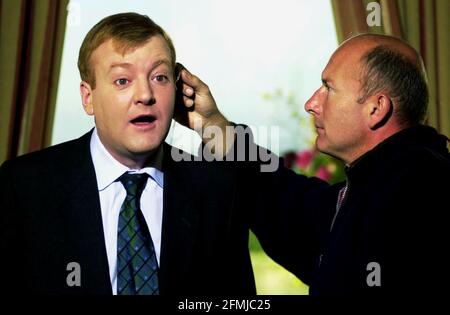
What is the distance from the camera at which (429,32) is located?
7.24 ft

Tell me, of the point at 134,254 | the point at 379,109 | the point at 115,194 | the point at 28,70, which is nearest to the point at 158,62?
the point at 115,194

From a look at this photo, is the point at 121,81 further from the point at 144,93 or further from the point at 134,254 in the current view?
the point at 134,254

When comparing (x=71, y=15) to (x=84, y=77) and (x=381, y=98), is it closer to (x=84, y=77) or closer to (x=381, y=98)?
(x=84, y=77)

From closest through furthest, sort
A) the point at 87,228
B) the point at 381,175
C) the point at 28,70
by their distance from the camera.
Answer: the point at 87,228
the point at 381,175
the point at 28,70

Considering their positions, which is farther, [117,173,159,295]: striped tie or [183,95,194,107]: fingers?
[183,95,194,107]: fingers

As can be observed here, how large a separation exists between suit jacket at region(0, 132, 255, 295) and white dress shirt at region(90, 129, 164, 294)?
0.08 feet

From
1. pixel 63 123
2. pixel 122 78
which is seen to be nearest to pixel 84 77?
pixel 122 78

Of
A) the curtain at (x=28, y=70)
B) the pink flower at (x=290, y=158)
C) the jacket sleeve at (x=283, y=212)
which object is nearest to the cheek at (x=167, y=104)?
the jacket sleeve at (x=283, y=212)

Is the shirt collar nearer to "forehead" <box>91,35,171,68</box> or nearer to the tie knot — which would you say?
the tie knot

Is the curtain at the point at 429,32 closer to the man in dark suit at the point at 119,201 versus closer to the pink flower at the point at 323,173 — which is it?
the pink flower at the point at 323,173

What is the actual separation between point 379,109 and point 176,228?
1.83 ft

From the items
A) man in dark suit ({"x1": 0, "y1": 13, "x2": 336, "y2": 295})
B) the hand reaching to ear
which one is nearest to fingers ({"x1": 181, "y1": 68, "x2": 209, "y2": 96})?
the hand reaching to ear

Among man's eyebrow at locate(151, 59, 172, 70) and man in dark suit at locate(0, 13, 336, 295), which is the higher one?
man's eyebrow at locate(151, 59, 172, 70)

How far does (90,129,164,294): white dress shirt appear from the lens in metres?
1.37
